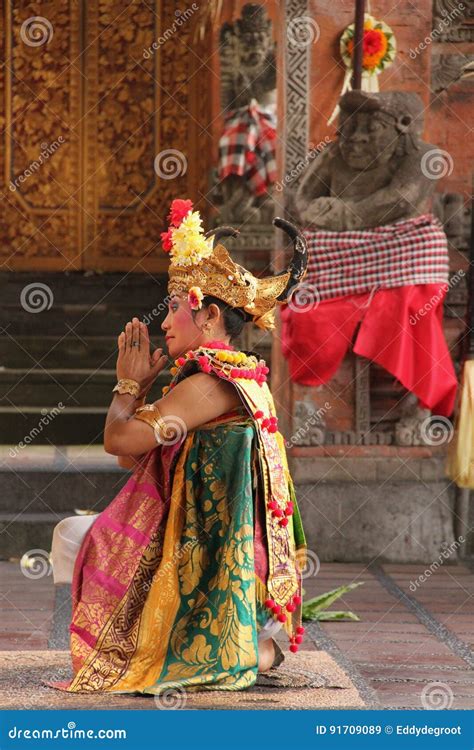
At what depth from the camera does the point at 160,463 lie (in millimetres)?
4316

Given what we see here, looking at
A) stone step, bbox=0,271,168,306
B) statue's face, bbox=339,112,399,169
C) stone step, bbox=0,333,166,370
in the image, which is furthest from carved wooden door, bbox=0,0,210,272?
statue's face, bbox=339,112,399,169

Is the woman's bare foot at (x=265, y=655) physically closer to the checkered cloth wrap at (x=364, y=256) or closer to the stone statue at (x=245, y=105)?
the checkered cloth wrap at (x=364, y=256)

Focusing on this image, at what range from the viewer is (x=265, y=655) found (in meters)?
4.33

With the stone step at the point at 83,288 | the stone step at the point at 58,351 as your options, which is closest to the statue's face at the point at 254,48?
the stone step at the point at 83,288

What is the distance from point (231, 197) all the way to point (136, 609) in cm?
490

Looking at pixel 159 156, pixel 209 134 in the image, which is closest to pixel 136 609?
pixel 209 134

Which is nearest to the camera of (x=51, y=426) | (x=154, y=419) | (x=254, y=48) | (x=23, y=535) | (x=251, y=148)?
(x=154, y=419)

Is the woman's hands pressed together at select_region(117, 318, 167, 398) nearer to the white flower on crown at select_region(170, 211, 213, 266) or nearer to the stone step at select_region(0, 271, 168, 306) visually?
the white flower on crown at select_region(170, 211, 213, 266)

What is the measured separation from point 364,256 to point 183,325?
273 centimetres

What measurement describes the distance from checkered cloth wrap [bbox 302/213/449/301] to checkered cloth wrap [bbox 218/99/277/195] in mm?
1846

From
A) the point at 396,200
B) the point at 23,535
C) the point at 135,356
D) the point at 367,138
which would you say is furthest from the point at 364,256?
the point at 135,356

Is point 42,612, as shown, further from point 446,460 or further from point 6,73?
point 6,73

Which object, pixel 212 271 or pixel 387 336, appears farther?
pixel 387 336

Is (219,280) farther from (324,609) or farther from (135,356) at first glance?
(324,609)
